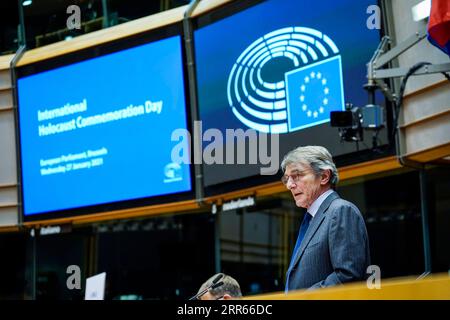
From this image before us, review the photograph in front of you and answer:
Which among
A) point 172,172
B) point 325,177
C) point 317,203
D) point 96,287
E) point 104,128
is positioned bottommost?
point 96,287

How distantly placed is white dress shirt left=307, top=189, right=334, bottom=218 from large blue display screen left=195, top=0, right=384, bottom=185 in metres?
3.53

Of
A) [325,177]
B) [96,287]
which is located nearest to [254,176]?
[96,287]

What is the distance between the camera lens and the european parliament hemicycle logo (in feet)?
25.3

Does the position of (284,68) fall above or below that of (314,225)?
above

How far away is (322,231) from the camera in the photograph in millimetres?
3637

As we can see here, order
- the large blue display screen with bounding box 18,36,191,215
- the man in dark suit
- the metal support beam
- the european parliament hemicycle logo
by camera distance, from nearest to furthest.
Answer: the man in dark suit
the metal support beam
the european parliament hemicycle logo
the large blue display screen with bounding box 18,36,191,215

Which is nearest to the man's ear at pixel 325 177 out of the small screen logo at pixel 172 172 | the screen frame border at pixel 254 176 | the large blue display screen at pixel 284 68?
the screen frame border at pixel 254 176

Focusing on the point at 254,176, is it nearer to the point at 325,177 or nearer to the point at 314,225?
the point at 325,177

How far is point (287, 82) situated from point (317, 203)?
443 cm

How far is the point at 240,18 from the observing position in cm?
869

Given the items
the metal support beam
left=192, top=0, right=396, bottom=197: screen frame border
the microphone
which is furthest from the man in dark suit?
the metal support beam

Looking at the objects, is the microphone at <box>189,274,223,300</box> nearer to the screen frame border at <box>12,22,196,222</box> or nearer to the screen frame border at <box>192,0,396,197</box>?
the screen frame border at <box>192,0,396,197</box>

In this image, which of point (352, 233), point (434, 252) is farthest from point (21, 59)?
point (352, 233)

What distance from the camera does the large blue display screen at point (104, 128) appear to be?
30.6ft
